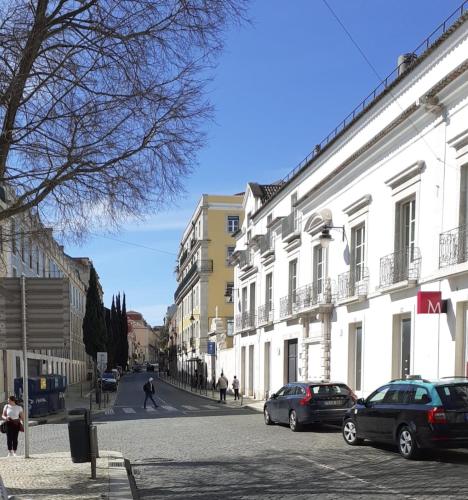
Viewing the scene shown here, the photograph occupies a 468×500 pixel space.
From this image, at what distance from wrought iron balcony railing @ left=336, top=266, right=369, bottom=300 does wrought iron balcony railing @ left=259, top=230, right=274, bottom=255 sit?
10533mm

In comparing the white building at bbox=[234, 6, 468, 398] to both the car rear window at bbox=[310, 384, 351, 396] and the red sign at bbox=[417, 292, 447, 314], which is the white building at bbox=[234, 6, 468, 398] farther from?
the car rear window at bbox=[310, 384, 351, 396]

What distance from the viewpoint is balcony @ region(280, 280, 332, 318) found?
946 inches

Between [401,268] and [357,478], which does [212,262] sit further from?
[357,478]

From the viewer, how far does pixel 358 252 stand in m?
22.1

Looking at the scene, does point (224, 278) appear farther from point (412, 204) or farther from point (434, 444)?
point (434, 444)

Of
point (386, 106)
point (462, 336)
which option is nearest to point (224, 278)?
point (386, 106)

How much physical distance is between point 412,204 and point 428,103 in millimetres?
3173

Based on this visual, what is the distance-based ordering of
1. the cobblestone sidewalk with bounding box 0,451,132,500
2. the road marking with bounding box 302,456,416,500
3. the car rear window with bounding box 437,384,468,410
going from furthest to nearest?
the car rear window with bounding box 437,384,468,410 → the road marking with bounding box 302,456,416,500 → the cobblestone sidewalk with bounding box 0,451,132,500

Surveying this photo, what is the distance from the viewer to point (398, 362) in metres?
18.6

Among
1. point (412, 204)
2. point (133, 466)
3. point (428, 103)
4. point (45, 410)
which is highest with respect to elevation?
point (428, 103)

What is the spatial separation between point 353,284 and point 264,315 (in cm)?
1320

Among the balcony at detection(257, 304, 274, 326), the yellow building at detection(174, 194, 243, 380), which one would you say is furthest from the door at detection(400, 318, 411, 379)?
the yellow building at detection(174, 194, 243, 380)

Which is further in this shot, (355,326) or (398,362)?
(355,326)

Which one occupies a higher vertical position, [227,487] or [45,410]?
[227,487]
